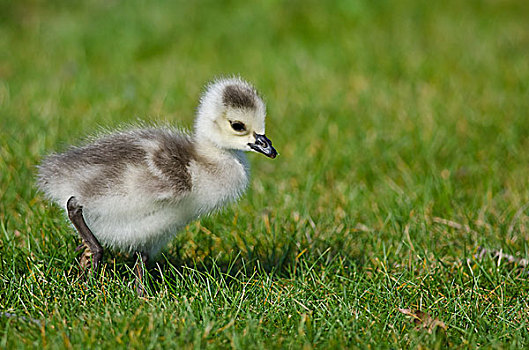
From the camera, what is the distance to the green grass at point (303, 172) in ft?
11.1

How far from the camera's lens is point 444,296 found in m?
3.82

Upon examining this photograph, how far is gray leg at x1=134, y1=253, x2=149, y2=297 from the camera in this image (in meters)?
3.60

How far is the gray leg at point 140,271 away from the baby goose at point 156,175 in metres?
0.01

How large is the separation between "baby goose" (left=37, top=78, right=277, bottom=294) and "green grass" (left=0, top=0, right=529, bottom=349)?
270mm

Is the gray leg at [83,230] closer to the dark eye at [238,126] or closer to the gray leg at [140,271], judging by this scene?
the gray leg at [140,271]

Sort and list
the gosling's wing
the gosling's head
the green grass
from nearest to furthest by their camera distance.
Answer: the green grass < the gosling's wing < the gosling's head

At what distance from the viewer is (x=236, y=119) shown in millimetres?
3705

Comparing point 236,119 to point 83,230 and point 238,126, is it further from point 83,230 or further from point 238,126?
point 83,230

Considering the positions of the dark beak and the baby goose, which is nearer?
the baby goose

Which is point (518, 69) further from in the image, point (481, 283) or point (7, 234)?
point (7, 234)

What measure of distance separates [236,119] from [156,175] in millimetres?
506

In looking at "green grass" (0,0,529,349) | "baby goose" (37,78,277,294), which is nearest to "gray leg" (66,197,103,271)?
"baby goose" (37,78,277,294)

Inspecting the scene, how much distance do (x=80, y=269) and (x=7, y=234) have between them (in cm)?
63

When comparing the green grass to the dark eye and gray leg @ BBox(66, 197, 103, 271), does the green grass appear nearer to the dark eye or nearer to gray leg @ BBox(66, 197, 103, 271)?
gray leg @ BBox(66, 197, 103, 271)
